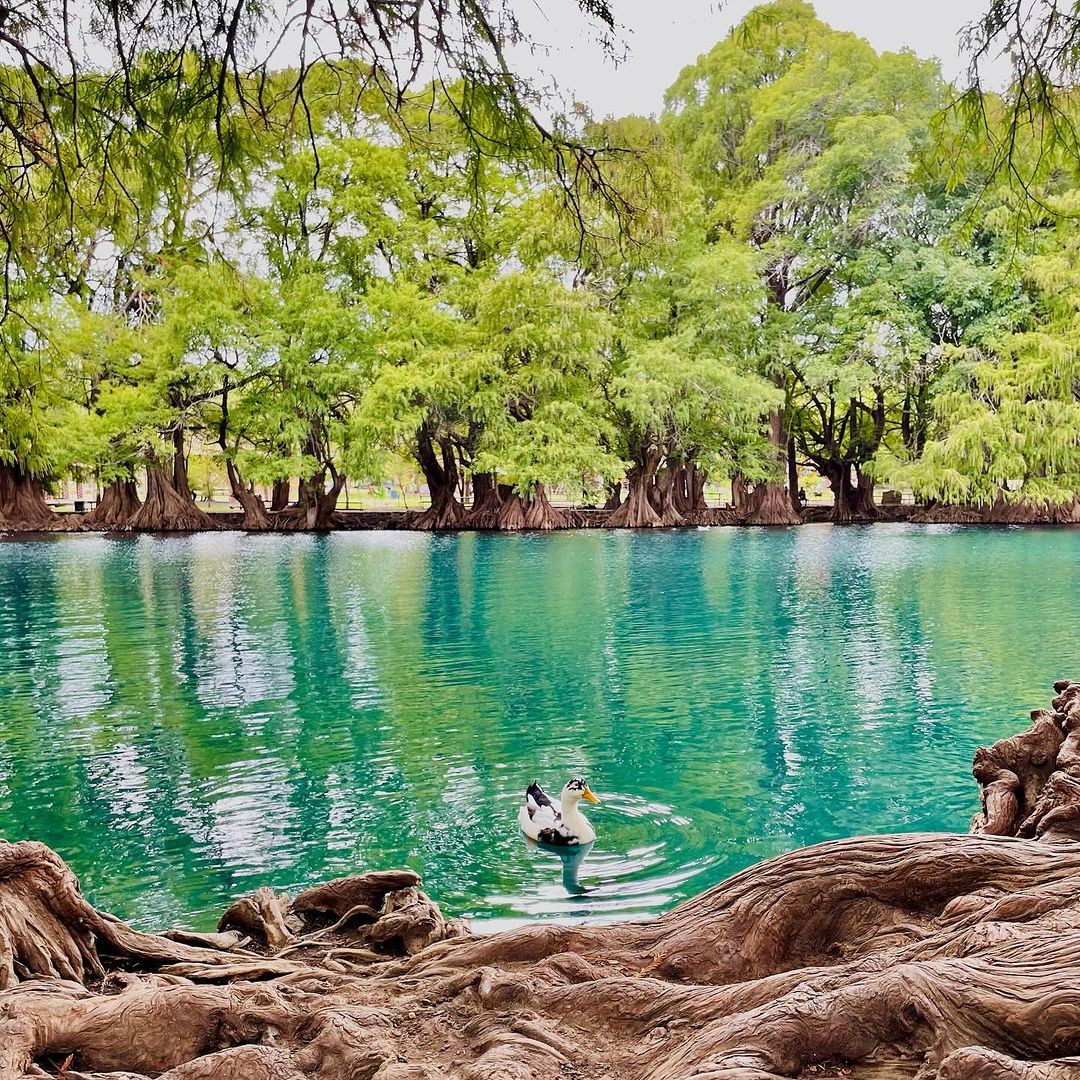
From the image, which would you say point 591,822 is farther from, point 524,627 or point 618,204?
point 524,627

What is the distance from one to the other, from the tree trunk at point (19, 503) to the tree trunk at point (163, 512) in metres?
3.14

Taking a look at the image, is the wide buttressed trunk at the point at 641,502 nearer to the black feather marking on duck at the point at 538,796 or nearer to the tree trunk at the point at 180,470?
the tree trunk at the point at 180,470

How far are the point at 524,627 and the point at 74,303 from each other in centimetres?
2608

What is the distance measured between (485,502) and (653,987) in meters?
33.5

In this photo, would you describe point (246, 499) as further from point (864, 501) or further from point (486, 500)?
point (864, 501)

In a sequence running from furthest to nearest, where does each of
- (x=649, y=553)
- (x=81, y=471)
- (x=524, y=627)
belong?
(x=81, y=471)
(x=649, y=553)
(x=524, y=627)

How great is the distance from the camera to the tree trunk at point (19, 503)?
3416 cm

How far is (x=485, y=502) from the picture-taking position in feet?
118

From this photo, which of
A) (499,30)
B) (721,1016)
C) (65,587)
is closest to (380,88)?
(499,30)

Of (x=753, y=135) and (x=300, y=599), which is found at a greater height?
(x=753, y=135)

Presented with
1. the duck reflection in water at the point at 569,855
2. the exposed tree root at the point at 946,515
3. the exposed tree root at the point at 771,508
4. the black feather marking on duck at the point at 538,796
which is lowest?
the duck reflection in water at the point at 569,855

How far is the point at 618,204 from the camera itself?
4.14 metres

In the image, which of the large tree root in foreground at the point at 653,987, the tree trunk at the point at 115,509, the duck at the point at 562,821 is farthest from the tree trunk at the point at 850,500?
the large tree root in foreground at the point at 653,987

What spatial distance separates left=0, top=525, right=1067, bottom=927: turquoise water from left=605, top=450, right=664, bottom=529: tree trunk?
15460mm
